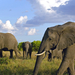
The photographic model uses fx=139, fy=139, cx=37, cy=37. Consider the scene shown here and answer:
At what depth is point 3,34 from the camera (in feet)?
38.3

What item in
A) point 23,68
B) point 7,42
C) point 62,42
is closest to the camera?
point 62,42

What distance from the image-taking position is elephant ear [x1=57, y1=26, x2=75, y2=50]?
4.75 m

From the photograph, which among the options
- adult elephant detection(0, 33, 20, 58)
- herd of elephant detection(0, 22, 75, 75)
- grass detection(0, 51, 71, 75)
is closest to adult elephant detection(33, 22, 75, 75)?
herd of elephant detection(0, 22, 75, 75)

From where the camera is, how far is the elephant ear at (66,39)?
15.6ft

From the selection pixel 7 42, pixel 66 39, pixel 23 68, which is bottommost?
pixel 23 68

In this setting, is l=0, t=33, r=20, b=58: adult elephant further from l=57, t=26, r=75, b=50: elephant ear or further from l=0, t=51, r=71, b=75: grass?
l=57, t=26, r=75, b=50: elephant ear

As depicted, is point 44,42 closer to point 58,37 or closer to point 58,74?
point 58,37

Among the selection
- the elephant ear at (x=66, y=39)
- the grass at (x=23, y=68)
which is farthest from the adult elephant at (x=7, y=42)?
the elephant ear at (x=66, y=39)

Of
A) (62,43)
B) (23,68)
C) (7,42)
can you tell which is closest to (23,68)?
(23,68)

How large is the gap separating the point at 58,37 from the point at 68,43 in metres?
0.41

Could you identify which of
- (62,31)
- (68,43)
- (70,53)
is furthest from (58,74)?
(62,31)

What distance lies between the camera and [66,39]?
480cm

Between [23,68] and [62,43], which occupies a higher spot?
[62,43]

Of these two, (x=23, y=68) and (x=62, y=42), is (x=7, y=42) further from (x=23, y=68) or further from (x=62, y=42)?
(x=62, y=42)
